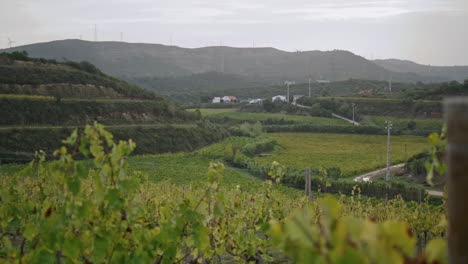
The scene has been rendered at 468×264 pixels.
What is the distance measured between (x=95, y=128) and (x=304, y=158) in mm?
37557

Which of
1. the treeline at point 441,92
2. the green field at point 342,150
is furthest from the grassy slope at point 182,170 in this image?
the treeline at point 441,92

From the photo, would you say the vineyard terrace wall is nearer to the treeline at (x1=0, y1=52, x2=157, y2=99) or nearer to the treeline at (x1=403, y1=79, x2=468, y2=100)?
the treeline at (x1=0, y1=52, x2=157, y2=99)

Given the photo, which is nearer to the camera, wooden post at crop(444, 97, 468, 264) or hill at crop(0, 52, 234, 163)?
wooden post at crop(444, 97, 468, 264)

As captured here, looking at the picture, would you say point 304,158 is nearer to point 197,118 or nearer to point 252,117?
point 197,118

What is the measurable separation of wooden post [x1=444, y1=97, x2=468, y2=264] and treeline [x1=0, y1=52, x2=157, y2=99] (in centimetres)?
4235

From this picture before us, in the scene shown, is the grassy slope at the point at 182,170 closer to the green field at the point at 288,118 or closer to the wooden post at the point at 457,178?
the wooden post at the point at 457,178

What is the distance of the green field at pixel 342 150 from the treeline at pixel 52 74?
1778 cm

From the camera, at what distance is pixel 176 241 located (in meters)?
4.72

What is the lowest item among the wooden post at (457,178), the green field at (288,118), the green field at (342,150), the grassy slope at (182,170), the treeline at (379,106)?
the green field at (342,150)

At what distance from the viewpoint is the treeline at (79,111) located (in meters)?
36.0

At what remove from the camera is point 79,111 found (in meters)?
40.1

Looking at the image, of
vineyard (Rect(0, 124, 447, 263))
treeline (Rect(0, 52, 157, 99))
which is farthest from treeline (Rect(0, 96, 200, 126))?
vineyard (Rect(0, 124, 447, 263))

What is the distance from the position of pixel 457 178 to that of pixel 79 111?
41.1 metres

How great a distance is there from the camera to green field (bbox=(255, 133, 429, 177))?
37.1m
